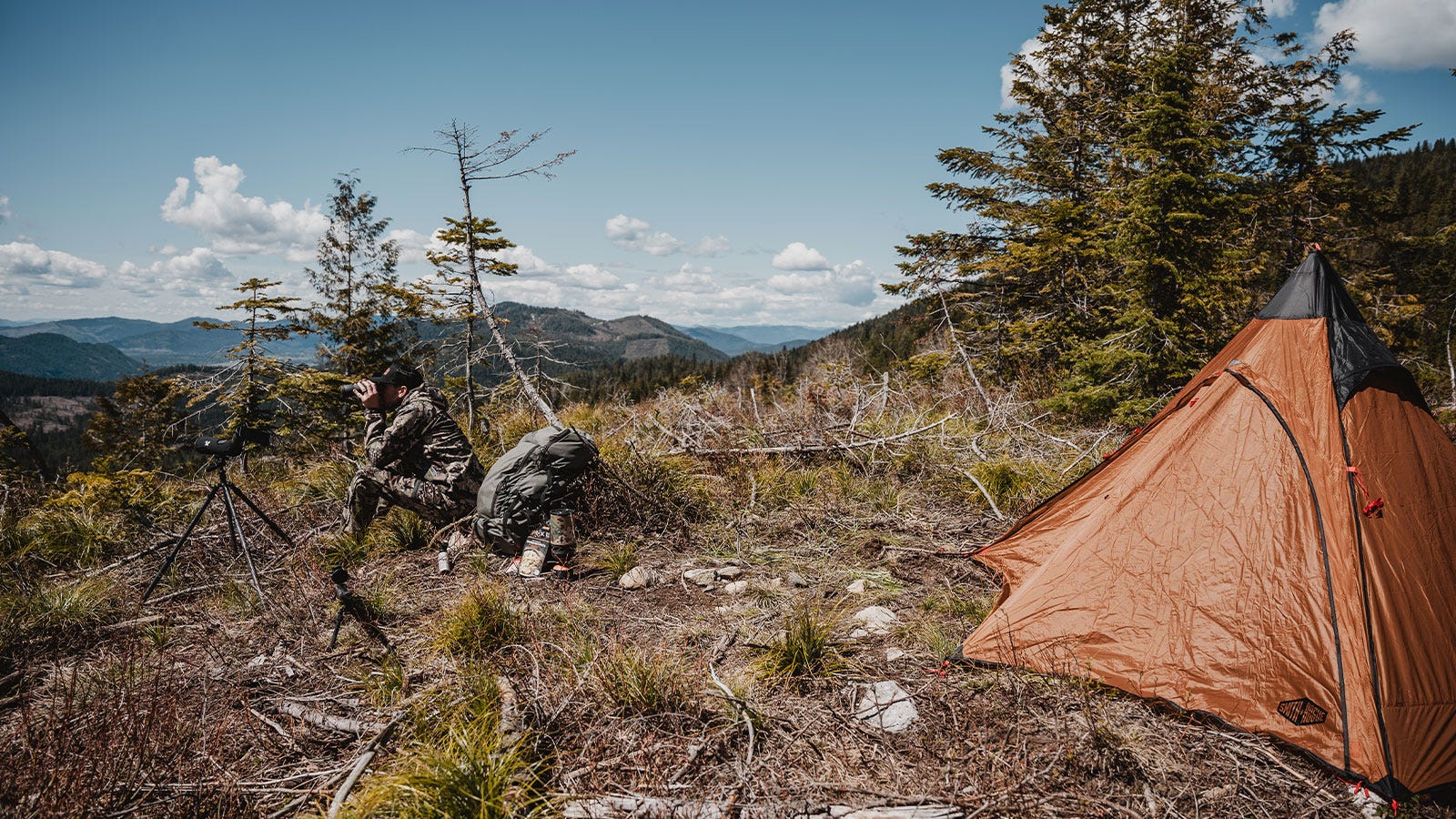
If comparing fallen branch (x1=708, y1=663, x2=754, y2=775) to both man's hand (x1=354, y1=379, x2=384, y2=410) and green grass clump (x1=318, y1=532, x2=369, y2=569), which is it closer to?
green grass clump (x1=318, y1=532, x2=369, y2=569)

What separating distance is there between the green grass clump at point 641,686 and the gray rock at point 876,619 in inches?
Answer: 61.2

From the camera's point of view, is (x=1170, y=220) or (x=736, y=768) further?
(x=1170, y=220)

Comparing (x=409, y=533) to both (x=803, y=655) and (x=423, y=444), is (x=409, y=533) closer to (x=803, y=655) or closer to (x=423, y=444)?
(x=423, y=444)

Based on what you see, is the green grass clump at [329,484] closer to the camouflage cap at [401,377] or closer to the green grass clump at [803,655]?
the camouflage cap at [401,377]

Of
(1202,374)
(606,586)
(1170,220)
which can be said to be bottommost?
(606,586)

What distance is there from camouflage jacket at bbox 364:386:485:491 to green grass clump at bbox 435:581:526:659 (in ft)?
6.65

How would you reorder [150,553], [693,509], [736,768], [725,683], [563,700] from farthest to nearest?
[693,509] → [150,553] → [725,683] → [563,700] → [736,768]

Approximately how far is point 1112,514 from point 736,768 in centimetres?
288

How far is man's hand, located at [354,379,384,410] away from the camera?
5371 mm

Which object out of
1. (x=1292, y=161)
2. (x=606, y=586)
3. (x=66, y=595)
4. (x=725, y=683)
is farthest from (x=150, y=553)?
(x=1292, y=161)

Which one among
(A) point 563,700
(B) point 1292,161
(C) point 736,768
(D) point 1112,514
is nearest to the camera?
(C) point 736,768

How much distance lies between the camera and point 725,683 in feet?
10.6

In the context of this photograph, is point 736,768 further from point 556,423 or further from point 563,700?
point 556,423

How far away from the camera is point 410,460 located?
5.56m
